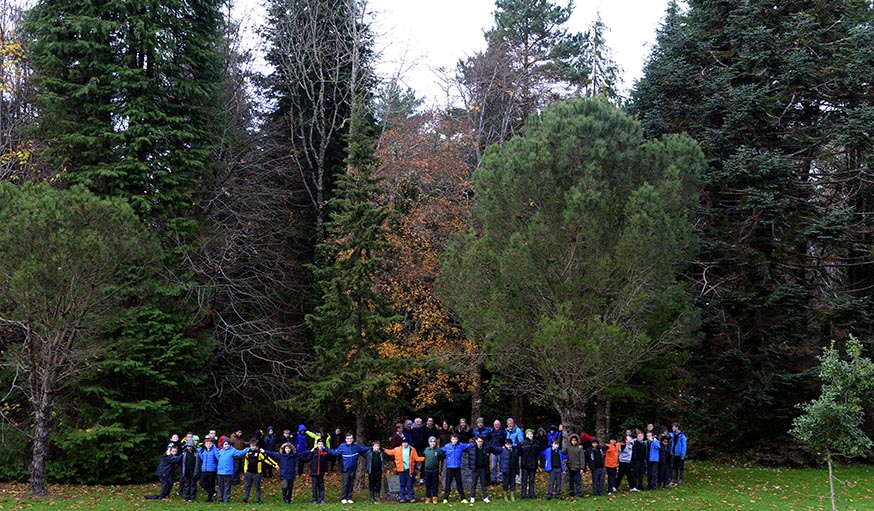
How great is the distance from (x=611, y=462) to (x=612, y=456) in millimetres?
148

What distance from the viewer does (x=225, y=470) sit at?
16734 mm

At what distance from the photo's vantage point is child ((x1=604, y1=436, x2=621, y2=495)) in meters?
17.9

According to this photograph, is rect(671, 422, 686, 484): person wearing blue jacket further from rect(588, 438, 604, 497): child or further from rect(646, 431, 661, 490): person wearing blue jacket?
rect(588, 438, 604, 497): child

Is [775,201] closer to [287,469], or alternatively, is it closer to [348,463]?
[348,463]

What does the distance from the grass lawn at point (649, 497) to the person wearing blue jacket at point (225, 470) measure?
0.28m

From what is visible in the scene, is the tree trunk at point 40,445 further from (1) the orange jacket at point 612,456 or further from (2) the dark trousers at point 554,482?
(1) the orange jacket at point 612,456

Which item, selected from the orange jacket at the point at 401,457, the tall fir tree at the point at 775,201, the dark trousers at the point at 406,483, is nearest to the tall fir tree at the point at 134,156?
the orange jacket at the point at 401,457

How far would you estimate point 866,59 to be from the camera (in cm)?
2392

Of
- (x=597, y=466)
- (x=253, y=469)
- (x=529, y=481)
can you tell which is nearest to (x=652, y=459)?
(x=597, y=466)

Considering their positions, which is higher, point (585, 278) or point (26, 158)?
point (26, 158)

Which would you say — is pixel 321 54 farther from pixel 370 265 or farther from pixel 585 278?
pixel 585 278

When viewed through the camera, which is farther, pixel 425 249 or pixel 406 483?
pixel 425 249

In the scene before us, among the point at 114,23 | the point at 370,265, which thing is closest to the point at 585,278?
the point at 370,265

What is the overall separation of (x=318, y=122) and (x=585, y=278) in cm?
1741
